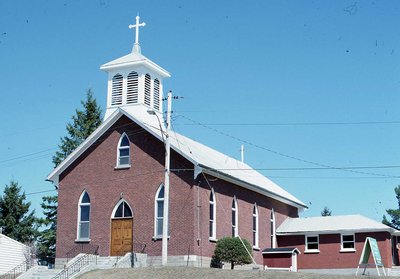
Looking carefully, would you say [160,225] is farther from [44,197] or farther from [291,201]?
[44,197]

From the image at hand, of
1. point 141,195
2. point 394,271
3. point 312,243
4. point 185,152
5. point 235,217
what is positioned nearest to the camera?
point 185,152

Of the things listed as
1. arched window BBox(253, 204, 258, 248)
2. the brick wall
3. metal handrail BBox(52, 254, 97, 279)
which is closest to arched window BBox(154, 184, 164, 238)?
the brick wall

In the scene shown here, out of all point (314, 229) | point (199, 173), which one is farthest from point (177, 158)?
point (314, 229)

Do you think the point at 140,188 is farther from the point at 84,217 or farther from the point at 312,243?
the point at 312,243

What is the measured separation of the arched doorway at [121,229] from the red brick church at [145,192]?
0.19 feet

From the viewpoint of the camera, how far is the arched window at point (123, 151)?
4206cm

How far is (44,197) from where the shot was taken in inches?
2655

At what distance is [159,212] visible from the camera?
4022 cm

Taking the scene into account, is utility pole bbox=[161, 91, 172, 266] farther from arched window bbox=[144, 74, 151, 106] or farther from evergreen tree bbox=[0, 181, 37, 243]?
evergreen tree bbox=[0, 181, 37, 243]

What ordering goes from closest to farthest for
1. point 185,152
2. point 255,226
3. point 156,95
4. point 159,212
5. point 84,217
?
point 185,152, point 159,212, point 84,217, point 156,95, point 255,226

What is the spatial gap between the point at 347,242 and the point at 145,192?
15.6 m

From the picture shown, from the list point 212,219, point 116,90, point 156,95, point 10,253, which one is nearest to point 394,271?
point 212,219

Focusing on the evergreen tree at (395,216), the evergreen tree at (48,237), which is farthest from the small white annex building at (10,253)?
the evergreen tree at (395,216)

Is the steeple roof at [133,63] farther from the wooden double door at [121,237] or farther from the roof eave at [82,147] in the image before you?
the wooden double door at [121,237]
